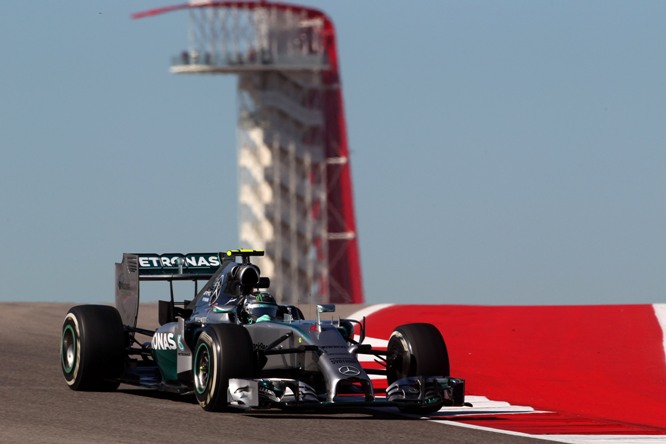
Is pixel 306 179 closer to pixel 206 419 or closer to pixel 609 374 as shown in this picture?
pixel 609 374

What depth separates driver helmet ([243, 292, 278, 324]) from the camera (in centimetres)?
1495

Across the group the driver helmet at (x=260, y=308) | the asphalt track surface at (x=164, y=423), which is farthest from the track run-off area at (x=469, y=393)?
the driver helmet at (x=260, y=308)

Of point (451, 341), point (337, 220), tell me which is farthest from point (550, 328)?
point (337, 220)

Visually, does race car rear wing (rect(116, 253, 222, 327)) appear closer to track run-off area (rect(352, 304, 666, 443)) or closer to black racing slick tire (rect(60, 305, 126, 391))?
black racing slick tire (rect(60, 305, 126, 391))

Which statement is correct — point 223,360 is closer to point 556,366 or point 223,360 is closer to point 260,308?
point 260,308

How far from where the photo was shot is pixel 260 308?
49.3 ft

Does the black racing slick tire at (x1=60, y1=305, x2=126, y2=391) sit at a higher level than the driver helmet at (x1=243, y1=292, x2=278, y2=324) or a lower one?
lower

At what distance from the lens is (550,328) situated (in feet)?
77.5

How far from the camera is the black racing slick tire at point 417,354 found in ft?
48.2

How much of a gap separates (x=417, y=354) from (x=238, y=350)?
195cm

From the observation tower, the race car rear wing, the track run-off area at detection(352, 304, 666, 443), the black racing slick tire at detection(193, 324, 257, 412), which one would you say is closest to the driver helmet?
the black racing slick tire at detection(193, 324, 257, 412)

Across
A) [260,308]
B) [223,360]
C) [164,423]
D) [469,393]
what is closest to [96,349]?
[260,308]

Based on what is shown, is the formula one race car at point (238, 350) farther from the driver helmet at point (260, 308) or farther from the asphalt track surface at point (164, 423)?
the asphalt track surface at point (164, 423)

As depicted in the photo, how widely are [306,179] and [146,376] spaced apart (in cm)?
6526
